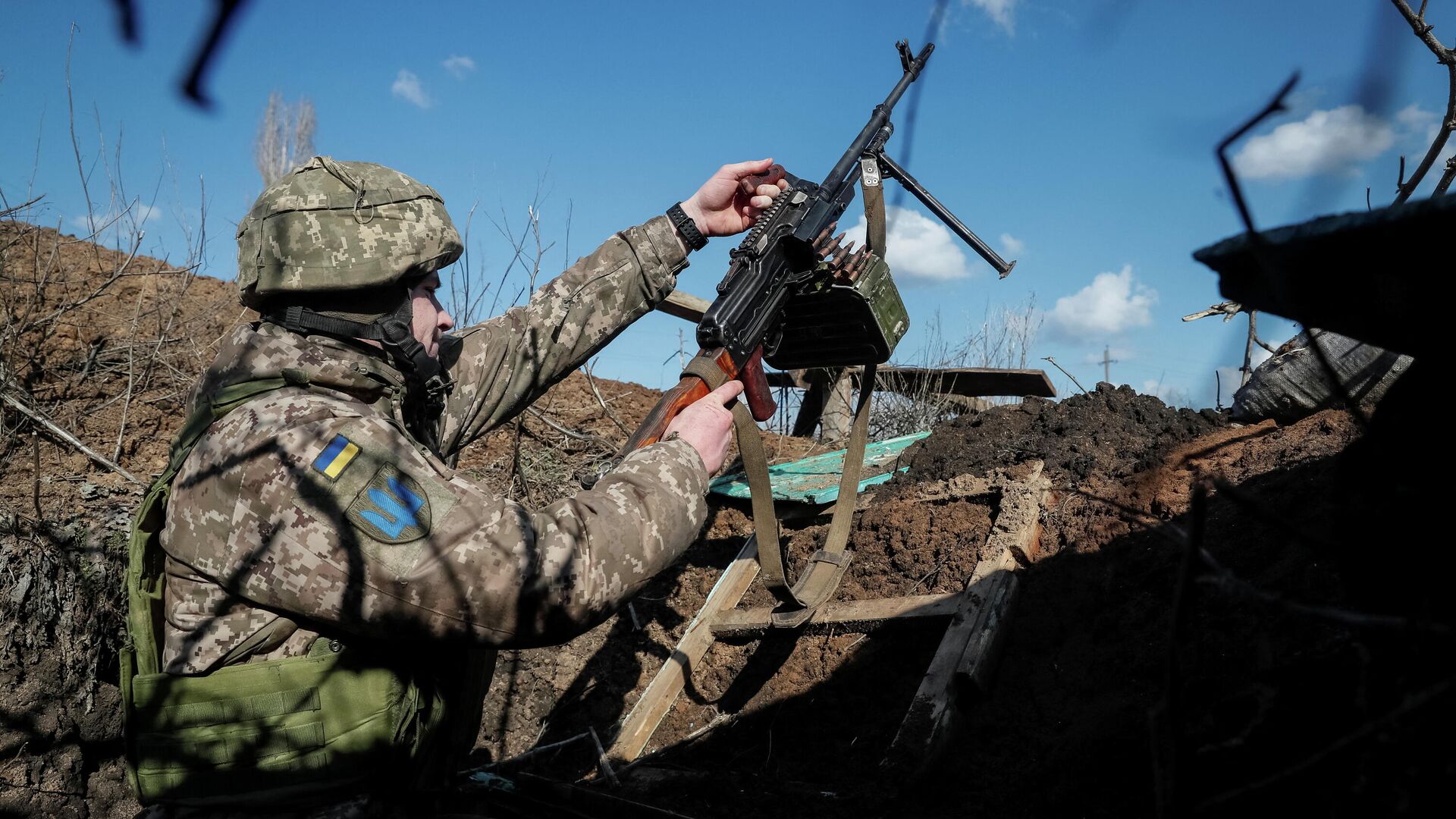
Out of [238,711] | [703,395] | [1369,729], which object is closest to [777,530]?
[703,395]

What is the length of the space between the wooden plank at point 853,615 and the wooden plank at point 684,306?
7.59 feet

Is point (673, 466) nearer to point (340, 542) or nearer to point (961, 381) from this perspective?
point (340, 542)

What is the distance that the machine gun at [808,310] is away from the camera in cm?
357

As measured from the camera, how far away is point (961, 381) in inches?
314

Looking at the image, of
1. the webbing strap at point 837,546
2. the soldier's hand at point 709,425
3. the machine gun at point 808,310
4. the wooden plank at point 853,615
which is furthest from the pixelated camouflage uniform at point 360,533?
the webbing strap at point 837,546

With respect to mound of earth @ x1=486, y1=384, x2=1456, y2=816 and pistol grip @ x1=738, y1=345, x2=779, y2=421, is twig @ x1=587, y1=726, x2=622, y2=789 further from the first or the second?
pistol grip @ x1=738, y1=345, x2=779, y2=421

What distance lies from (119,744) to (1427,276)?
16.2 ft

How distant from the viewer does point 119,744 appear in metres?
4.18

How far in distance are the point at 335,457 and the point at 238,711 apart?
29.8 inches

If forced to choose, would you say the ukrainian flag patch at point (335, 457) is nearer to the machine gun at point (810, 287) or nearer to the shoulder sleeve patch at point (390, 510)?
the shoulder sleeve patch at point (390, 510)

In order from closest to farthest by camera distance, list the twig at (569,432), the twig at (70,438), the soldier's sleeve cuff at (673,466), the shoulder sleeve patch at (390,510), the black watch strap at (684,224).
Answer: the shoulder sleeve patch at (390,510) → the soldier's sleeve cuff at (673,466) → the black watch strap at (684,224) → the twig at (70,438) → the twig at (569,432)

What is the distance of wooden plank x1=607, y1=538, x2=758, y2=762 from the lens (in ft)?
13.3

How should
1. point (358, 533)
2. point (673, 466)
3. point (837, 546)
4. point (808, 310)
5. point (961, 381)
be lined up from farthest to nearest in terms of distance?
point (961, 381) < point (837, 546) < point (808, 310) < point (673, 466) < point (358, 533)

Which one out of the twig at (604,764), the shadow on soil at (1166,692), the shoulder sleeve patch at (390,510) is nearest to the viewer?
the shadow on soil at (1166,692)
